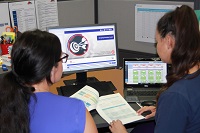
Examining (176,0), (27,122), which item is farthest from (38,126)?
(176,0)

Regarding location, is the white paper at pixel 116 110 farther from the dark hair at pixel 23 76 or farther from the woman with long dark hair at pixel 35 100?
the dark hair at pixel 23 76

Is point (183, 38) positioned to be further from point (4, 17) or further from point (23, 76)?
point (4, 17)

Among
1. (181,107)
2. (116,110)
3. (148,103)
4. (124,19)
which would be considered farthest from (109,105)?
(124,19)

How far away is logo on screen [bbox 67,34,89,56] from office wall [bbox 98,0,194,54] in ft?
1.85

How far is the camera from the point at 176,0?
203cm

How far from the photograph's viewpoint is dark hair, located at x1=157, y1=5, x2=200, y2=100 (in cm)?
117

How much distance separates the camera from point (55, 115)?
100cm

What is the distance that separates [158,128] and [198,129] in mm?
159

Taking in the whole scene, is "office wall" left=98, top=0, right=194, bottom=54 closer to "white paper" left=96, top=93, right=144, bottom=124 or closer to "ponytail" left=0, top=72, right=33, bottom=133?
"white paper" left=96, top=93, right=144, bottom=124

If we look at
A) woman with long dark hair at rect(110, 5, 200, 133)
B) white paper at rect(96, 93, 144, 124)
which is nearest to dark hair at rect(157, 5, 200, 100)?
woman with long dark hair at rect(110, 5, 200, 133)

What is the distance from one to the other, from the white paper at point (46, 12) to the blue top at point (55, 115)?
1.25 metres

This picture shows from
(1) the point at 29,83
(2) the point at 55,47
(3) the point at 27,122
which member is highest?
(2) the point at 55,47

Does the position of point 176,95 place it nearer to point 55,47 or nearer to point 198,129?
point 198,129

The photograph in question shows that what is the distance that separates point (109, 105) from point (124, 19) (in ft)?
2.94
